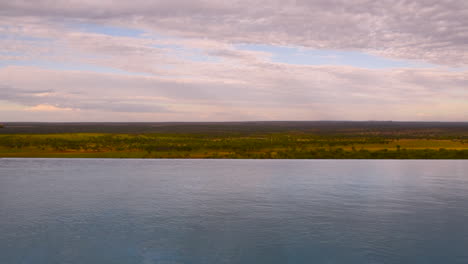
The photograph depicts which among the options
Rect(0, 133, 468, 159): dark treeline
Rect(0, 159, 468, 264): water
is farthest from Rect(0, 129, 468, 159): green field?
Rect(0, 159, 468, 264): water

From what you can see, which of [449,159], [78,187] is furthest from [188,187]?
[449,159]

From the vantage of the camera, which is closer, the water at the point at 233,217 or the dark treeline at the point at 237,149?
the water at the point at 233,217

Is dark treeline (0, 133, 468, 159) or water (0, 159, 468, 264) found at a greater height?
dark treeline (0, 133, 468, 159)

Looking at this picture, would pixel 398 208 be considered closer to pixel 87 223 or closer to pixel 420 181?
pixel 420 181

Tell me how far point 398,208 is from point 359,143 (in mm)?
41986

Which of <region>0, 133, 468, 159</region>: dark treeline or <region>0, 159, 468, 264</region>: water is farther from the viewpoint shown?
<region>0, 133, 468, 159</region>: dark treeline

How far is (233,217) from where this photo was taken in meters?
21.6

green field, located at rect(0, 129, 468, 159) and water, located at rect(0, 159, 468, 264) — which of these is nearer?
water, located at rect(0, 159, 468, 264)

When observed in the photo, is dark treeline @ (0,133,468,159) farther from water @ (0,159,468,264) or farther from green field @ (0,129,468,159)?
water @ (0,159,468,264)

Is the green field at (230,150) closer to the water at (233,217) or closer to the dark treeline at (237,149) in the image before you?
the dark treeline at (237,149)

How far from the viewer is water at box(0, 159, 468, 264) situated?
639 inches

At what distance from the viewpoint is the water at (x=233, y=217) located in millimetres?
16219

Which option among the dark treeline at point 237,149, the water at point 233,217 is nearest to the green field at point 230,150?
the dark treeline at point 237,149

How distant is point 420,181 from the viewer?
34.1m
